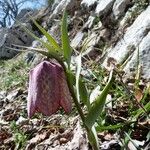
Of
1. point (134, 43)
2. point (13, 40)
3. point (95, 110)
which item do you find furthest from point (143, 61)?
point (13, 40)

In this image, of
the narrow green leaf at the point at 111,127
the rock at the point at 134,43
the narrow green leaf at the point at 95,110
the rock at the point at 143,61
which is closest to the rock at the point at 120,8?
the rock at the point at 134,43

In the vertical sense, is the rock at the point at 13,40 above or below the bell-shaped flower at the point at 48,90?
above

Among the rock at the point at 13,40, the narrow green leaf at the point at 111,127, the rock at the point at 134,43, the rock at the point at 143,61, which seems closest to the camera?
the narrow green leaf at the point at 111,127

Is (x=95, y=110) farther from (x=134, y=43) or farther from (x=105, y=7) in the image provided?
(x=105, y=7)

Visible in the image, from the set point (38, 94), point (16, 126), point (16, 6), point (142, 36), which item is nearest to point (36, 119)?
point (16, 126)

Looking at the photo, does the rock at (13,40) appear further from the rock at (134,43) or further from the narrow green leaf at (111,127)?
the narrow green leaf at (111,127)

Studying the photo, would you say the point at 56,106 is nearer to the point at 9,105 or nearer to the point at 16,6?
the point at 9,105
